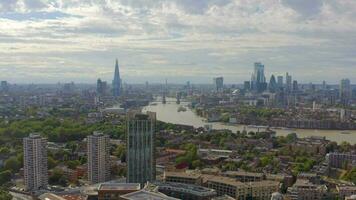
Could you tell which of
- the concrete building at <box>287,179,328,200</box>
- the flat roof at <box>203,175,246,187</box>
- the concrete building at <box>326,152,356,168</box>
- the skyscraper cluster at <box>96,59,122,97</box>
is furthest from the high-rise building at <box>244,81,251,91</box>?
the concrete building at <box>287,179,328,200</box>

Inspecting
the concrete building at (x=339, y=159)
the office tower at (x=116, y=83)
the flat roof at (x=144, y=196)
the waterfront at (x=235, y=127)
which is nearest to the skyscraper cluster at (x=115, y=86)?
the office tower at (x=116, y=83)

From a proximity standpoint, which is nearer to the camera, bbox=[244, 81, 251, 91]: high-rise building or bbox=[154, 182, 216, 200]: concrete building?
bbox=[154, 182, 216, 200]: concrete building

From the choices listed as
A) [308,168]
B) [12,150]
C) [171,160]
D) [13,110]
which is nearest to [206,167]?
[171,160]

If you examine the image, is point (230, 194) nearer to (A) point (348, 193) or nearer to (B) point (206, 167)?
(A) point (348, 193)

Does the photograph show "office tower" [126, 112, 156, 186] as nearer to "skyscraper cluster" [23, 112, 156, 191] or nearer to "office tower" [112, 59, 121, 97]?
"skyscraper cluster" [23, 112, 156, 191]

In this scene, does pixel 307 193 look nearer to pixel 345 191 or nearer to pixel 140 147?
pixel 345 191

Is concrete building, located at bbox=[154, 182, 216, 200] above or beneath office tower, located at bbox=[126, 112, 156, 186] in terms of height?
beneath
